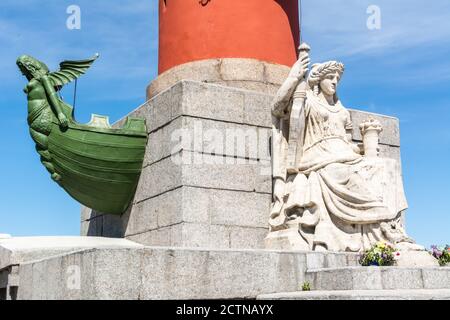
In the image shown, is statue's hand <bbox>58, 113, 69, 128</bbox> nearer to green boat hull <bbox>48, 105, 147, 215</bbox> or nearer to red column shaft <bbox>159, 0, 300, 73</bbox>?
green boat hull <bbox>48, 105, 147, 215</bbox>

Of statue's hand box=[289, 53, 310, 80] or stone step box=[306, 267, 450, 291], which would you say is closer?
stone step box=[306, 267, 450, 291]

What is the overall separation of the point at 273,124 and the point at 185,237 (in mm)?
2134

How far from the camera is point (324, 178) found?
833cm

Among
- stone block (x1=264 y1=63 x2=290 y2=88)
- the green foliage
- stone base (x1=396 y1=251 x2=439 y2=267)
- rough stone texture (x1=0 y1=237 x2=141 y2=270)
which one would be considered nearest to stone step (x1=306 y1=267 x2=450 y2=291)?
the green foliage

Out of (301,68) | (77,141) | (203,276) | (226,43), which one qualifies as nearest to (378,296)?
(203,276)

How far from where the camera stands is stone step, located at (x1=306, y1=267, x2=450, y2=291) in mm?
6410

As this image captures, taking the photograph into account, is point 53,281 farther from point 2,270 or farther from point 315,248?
point 315,248

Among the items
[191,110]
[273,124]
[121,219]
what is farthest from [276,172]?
[121,219]

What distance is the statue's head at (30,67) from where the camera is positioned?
29.8ft

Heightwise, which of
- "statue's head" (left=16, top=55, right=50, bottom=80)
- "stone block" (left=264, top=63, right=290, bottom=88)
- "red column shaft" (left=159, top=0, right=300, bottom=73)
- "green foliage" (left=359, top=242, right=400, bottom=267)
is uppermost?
"red column shaft" (left=159, top=0, right=300, bottom=73)

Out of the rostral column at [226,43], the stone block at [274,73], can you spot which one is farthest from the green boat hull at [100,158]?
the stone block at [274,73]

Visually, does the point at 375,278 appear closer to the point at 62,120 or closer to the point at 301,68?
the point at 301,68

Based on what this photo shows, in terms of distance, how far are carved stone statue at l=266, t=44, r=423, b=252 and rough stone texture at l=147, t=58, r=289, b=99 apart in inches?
31.8

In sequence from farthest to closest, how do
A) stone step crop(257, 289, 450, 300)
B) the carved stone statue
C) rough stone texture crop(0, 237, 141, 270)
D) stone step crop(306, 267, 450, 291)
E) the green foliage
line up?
the carved stone statue → rough stone texture crop(0, 237, 141, 270) → the green foliage → stone step crop(306, 267, 450, 291) → stone step crop(257, 289, 450, 300)
